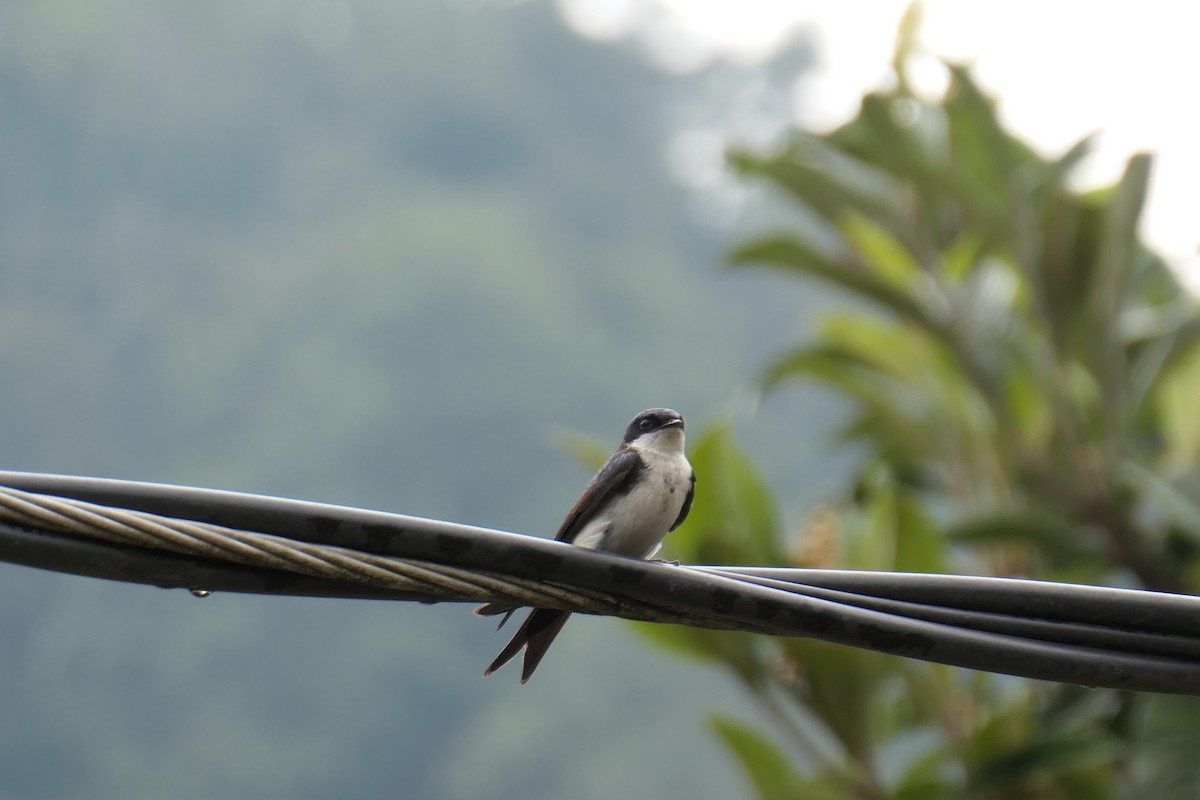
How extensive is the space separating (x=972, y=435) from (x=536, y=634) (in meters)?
3.18

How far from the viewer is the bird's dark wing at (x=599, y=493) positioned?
A: 3436mm

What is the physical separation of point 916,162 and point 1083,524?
1650 millimetres

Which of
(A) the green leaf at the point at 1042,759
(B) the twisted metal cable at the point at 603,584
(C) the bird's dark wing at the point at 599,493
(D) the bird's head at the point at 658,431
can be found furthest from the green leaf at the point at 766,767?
(B) the twisted metal cable at the point at 603,584

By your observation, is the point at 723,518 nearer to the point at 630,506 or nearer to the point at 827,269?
the point at 630,506

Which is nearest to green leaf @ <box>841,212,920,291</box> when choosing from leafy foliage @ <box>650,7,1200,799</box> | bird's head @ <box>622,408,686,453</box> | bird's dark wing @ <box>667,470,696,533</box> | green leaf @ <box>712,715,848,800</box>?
leafy foliage @ <box>650,7,1200,799</box>

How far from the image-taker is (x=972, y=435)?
220 inches

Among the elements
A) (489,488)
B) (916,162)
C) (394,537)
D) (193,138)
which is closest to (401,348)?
(489,488)

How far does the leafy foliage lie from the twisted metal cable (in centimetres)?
227

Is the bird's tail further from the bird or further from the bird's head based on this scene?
the bird's head

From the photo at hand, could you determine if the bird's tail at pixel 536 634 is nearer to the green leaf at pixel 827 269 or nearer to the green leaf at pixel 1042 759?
the green leaf at pixel 1042 759

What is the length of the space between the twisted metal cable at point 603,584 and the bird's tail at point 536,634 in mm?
772

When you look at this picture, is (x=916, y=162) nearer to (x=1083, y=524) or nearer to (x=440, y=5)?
(x=1083, y=524)

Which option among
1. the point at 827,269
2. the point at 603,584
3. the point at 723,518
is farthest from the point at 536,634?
the point at 827,269

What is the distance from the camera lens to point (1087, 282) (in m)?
5.14
